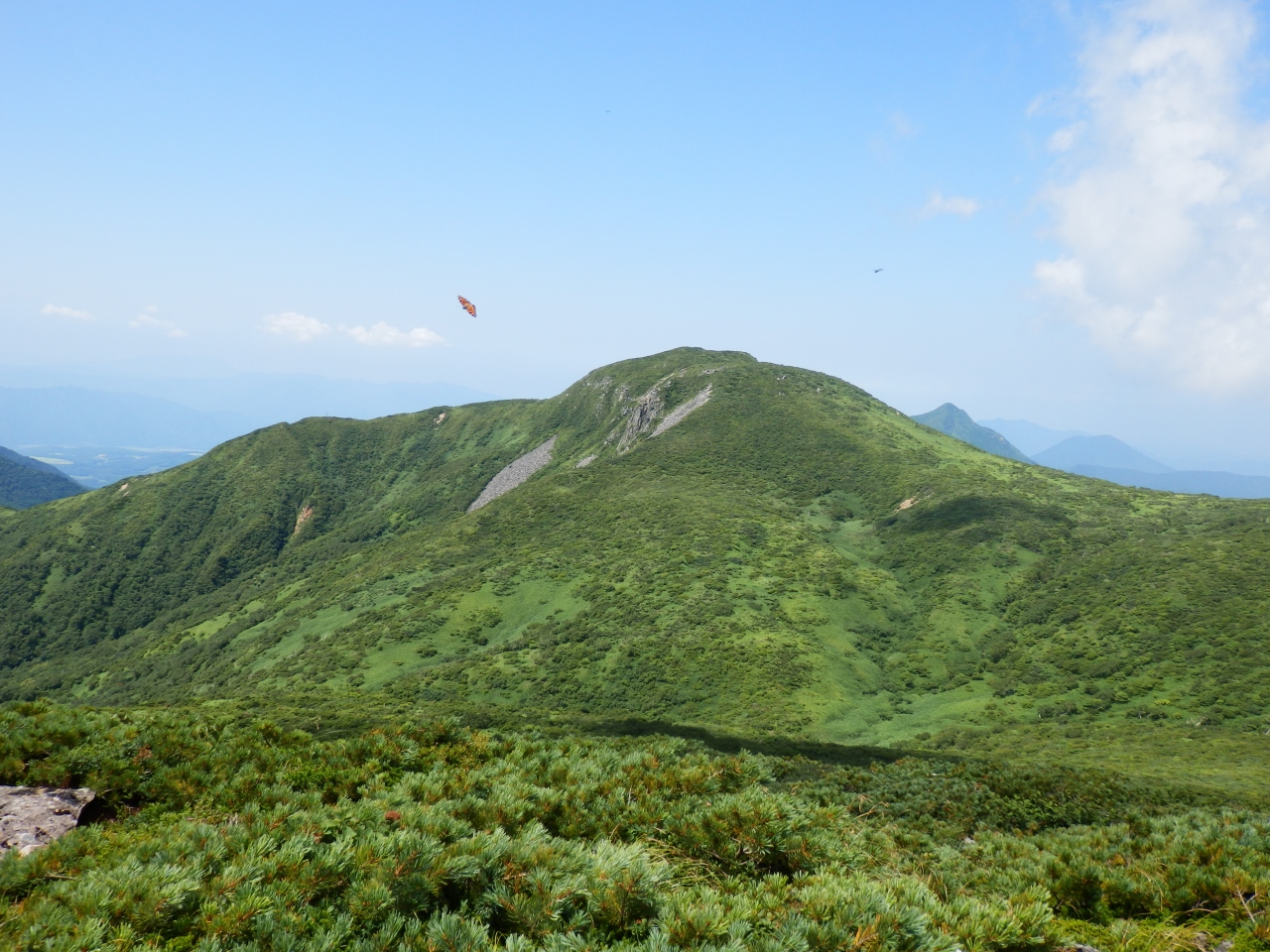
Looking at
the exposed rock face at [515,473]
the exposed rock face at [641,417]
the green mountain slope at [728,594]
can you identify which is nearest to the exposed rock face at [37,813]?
the green mountain slope at [728,594]

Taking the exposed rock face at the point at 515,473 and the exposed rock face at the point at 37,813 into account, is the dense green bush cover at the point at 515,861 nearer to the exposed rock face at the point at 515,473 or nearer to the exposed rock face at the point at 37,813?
the exposed rock face at the point at 37,813

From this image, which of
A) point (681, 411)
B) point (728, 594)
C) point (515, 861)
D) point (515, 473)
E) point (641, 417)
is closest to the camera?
point (515, 861)

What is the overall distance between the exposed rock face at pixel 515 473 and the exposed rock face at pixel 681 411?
34213mm

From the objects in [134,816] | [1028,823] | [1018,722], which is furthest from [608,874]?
[1018,722]


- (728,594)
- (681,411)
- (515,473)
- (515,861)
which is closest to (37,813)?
(515,861)

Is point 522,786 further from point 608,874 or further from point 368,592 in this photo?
point 368,592

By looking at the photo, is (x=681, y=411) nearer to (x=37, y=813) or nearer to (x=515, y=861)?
(x=37, y=813)

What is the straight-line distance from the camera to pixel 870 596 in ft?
241

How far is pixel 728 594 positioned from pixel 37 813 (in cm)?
6686

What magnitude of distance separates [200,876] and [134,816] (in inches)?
198

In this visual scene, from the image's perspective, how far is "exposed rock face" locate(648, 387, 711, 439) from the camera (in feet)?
456

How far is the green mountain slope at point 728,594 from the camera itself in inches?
1987

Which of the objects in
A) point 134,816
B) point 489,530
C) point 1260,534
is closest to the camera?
point 134,816

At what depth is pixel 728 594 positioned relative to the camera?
7125 cm
